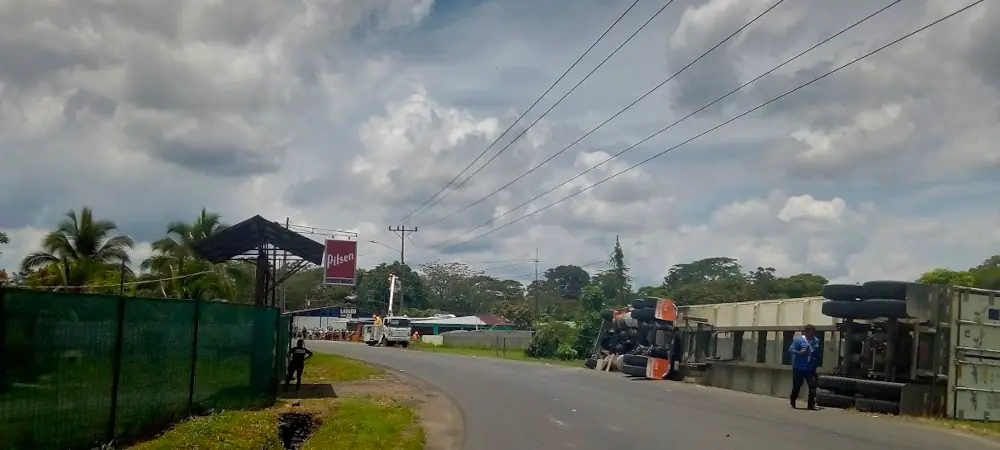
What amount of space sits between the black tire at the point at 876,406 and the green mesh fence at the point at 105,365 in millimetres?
11696

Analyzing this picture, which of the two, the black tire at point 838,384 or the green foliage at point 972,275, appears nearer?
the black tire at point 838,384

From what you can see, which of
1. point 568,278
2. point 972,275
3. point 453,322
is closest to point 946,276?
point 972,275

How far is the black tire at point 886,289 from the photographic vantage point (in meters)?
16.9

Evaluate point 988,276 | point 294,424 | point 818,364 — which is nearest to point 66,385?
point 294,424

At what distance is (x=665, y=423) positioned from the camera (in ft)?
48.8

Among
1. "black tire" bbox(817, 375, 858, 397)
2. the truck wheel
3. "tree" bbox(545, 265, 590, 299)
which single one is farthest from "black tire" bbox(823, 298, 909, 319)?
"tree" bbox(545, 265, 590, 299)

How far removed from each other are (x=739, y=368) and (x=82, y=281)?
2466 cm

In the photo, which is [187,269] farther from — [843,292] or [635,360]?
[843,292]

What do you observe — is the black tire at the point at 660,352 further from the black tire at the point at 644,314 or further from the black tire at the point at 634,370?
the black tire at the point at 644,314

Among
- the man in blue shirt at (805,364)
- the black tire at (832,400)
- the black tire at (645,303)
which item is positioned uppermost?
the black tire at (645,303)

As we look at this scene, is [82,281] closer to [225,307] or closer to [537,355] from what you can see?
[225,307]

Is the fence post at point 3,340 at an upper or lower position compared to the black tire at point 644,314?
upper

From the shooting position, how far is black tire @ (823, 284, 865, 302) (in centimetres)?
1820

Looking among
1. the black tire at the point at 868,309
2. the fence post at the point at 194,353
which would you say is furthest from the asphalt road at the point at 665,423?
the fence post at the point at 194,353
